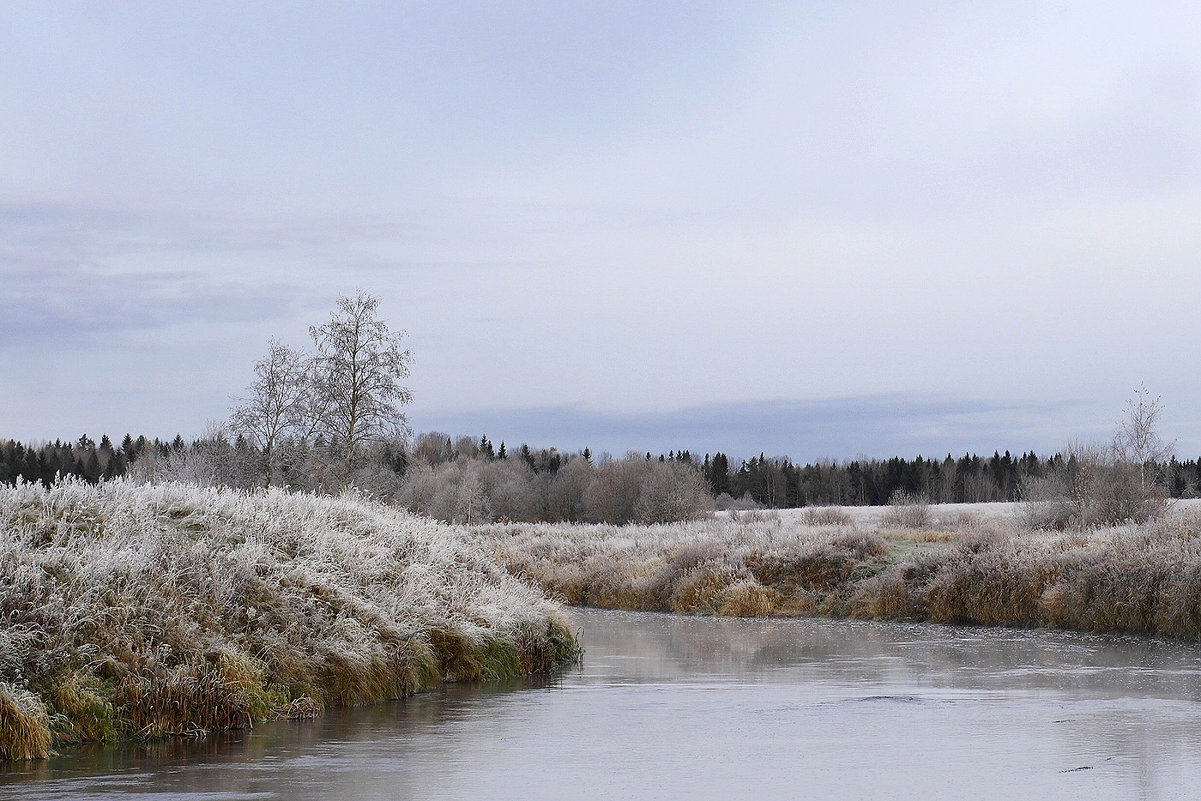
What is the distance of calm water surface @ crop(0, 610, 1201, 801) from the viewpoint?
902cm

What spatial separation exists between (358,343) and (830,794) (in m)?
36.6

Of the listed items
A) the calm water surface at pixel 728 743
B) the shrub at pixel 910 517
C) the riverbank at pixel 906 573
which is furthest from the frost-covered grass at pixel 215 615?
the shrub at pixel 910 517

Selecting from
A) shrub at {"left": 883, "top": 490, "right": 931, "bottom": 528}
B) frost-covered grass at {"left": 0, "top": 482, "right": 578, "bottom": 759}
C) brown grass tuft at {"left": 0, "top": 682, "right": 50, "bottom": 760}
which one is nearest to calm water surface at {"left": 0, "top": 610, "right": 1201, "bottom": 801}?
brown grass tuft at {"left": 0, "top": 682, "right": 50, "bottom": 760}

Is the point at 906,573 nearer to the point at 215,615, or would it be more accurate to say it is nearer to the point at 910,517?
the point at 910,517

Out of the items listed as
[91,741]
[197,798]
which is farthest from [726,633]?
[197,798]

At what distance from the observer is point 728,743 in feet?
36.8

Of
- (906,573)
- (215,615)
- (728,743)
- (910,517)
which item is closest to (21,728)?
(215,615)

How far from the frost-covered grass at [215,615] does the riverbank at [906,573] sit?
7.80 meters

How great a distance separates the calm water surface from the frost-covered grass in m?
0.52

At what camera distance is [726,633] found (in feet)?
86.9

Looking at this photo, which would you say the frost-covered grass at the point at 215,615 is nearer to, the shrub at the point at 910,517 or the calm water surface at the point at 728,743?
the calm water surface at the point at 728,743

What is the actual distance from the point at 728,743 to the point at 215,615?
565 cm

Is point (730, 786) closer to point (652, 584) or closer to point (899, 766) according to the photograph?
point (899, 766)

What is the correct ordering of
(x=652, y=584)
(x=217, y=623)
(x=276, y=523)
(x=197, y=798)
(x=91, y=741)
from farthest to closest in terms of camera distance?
(x=652, y=584) → (x=276, y=523) → (x=217, y=623) → (x=91, y=741) → (x=197, y=798)
